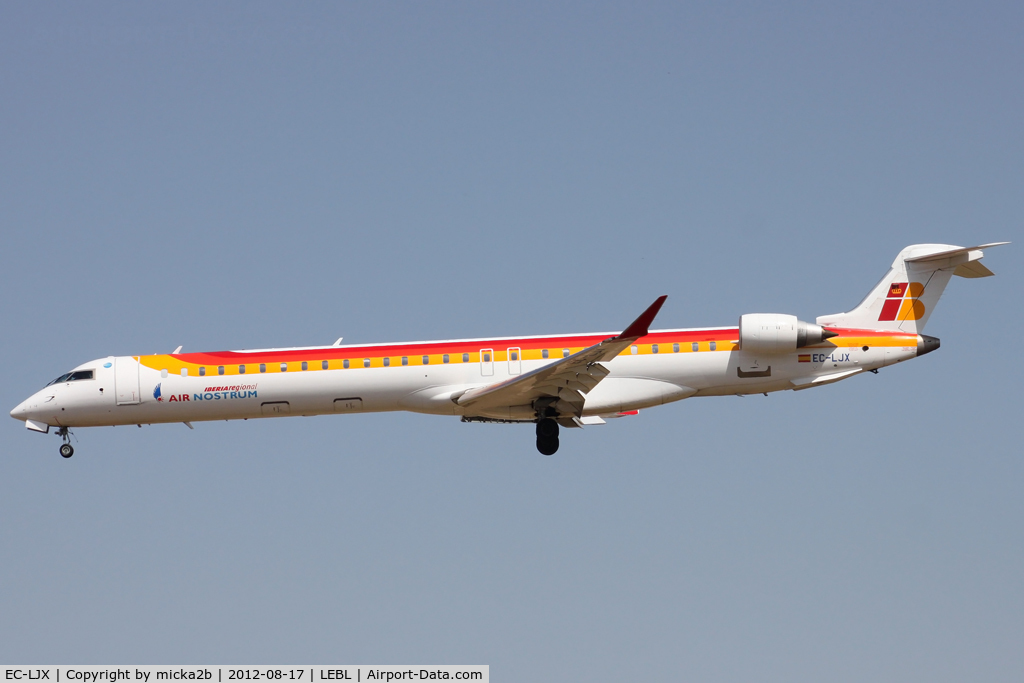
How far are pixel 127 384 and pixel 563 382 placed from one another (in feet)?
37.7

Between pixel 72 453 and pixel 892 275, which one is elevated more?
pixel 892 275

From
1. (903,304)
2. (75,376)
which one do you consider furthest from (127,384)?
(903,304)

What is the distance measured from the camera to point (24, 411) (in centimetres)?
3172

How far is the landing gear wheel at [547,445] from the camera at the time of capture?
30.3 metres

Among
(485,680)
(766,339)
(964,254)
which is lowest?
(485,680)

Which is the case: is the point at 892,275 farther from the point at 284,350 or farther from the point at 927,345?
the point at 284,350

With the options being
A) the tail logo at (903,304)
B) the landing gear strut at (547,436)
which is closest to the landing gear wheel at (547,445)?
the landing gear strut at (547,436)

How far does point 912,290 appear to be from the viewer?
31.8 metres

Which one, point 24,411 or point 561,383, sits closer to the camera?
point 561,383

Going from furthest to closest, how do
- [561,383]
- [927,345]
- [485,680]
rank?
[927,345] < [561,383] < [485,680]

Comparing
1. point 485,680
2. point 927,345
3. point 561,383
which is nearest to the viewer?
point 485,680

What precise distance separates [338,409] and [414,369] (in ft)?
7.39

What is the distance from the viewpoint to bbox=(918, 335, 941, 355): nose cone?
31.0m

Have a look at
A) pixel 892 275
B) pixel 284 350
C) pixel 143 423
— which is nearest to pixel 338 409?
pixel 284 350
